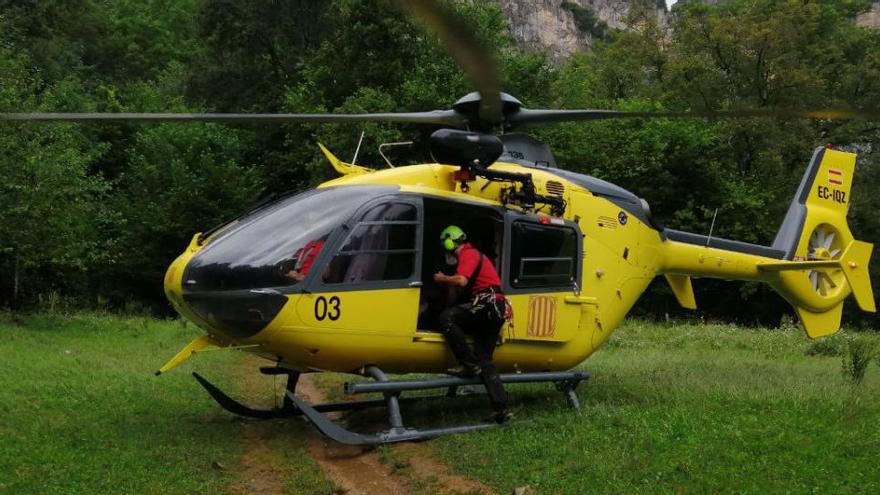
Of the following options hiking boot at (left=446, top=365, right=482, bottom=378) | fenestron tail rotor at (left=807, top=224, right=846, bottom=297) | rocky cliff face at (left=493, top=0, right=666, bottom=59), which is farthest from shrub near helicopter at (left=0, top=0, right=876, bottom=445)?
rocky cliff face at (left=493, top=0, right=666, bottom=59)

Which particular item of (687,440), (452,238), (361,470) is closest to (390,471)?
(361,470)

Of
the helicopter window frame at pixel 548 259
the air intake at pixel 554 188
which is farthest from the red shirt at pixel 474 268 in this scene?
the air intake at pixel 554 188

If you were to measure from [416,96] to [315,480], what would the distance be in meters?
25.5

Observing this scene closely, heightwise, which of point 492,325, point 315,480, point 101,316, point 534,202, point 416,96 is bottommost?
point 101,316

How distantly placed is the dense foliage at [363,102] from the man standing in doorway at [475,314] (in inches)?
787

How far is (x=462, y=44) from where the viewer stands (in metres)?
3.83

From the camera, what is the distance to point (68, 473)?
7562mm

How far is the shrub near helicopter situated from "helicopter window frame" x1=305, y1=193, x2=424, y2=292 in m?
0.01

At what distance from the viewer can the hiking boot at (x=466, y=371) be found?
9.52 meters

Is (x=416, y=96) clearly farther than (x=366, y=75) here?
No

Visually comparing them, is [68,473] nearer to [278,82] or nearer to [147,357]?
[147,357]

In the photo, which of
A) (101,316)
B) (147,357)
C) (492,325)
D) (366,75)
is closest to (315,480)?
(492,325)

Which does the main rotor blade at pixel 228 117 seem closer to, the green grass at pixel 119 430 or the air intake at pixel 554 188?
the air intake at pixel 554 188

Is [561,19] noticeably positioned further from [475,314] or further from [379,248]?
[379,248]
